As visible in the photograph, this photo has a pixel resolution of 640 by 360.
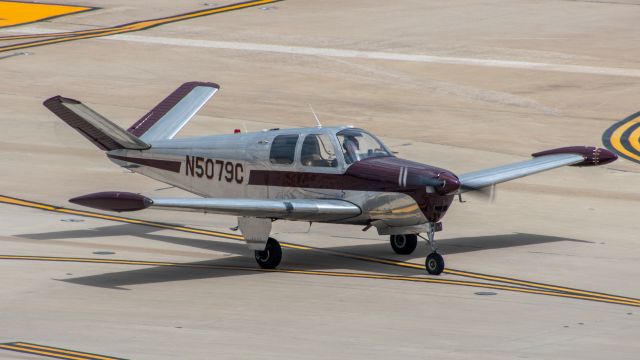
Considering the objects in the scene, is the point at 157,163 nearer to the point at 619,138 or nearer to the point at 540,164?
the point at 540,164

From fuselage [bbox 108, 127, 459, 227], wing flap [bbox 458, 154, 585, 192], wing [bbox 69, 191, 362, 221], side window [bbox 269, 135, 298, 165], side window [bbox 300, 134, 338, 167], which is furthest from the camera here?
side window [bbox 269, 135, 298, 165]

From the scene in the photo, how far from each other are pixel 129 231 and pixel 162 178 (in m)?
1.75

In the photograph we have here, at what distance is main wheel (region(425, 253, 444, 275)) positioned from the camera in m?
23.3

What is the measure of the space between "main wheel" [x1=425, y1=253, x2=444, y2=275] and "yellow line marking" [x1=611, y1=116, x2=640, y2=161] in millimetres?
13479

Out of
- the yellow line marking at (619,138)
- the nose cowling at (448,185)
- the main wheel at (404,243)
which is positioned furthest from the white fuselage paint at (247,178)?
the yellow line marking at (619,138)

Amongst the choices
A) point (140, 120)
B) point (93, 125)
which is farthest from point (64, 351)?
point (140, 120)

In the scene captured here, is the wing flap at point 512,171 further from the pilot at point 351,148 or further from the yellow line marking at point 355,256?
the pilot at point 351,148

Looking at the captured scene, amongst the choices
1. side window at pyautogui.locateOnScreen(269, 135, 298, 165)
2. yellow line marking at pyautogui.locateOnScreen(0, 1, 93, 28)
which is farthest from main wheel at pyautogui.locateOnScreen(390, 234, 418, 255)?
yellow line marking at pyautogui.locateOnScreen(0, 1, 93, 28)

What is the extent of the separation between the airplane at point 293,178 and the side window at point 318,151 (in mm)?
18

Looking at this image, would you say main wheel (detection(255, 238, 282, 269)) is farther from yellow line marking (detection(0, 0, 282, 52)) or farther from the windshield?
yellow line marking (detection(0, 0, 282, 52))

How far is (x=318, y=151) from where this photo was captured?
24.1 meters

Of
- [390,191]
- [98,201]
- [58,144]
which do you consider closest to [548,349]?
[390,191]

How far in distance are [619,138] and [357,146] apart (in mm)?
15459

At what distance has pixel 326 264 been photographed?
2448 cm
